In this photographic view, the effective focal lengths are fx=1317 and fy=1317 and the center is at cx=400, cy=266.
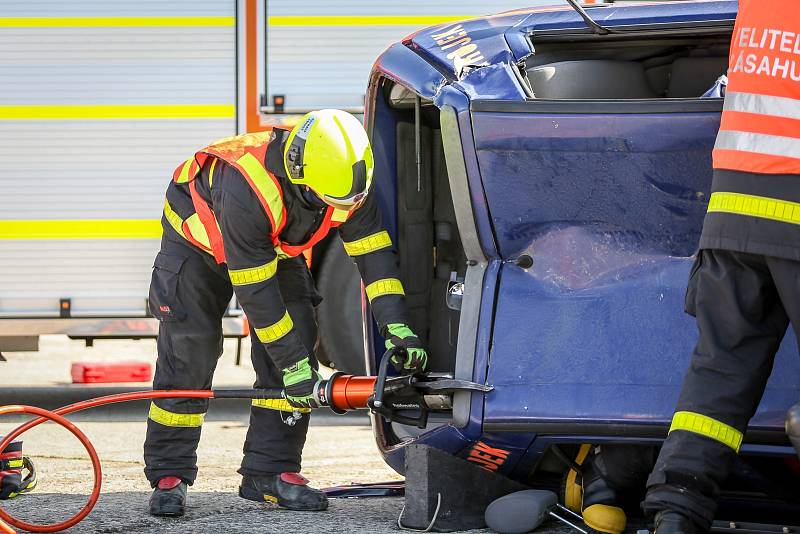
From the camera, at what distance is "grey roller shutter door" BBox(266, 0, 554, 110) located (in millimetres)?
6984

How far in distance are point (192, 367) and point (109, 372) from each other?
138 inches

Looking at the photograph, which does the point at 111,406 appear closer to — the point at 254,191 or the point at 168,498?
the point at 168,498

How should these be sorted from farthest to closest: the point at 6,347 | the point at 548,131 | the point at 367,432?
the point at 6,347 → the point at 367,432 → the point at 548,131

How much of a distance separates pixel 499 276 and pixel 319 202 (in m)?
0.74

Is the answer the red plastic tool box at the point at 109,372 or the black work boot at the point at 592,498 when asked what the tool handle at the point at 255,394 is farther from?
the red plastic tool box at the point at 109,372

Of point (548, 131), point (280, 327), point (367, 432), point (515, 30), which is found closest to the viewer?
point (548, 131)

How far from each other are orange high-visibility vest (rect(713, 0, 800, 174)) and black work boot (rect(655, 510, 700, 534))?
32.8 inches

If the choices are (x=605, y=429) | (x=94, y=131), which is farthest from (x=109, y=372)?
(x=605, y=429)

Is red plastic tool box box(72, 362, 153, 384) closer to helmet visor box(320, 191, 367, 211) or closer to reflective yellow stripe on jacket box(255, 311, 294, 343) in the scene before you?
reflective yellow stripe on jacket box(255, 311, 294, 343)

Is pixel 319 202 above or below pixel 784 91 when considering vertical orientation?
below

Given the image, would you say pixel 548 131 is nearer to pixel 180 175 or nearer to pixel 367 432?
pixel 180 175

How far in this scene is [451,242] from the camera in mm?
4547

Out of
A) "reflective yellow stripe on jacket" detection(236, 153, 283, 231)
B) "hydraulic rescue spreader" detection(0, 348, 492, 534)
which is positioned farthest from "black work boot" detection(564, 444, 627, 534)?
"reflective yellow stripe on jacket" detection(236, 153, 283, 231)

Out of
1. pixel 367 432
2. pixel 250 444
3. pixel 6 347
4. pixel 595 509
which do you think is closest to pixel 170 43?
pixel 6 347
